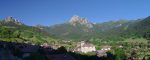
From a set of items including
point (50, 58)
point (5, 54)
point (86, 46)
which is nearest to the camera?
point (5, 54)

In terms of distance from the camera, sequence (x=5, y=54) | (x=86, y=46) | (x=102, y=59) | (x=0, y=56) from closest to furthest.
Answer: (x=5, y=54), (x=0, y=56), (x=102, y=59), (x=86, y=46)

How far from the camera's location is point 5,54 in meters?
65.9

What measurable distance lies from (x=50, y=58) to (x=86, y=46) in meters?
102

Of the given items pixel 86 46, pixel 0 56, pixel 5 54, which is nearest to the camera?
pixel 5 54

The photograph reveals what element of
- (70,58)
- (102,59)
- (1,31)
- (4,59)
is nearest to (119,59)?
(102,59)

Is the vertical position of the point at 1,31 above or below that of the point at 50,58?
above

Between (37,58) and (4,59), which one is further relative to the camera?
(37,58)

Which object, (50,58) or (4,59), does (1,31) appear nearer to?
(50,58)

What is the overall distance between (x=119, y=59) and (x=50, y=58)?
29.7 metres

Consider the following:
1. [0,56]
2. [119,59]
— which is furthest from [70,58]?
[0,56]

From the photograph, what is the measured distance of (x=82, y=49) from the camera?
192000 millimetres

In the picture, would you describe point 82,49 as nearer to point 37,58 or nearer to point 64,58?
point 64,58

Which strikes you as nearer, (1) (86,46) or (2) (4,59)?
(2) (4,59)

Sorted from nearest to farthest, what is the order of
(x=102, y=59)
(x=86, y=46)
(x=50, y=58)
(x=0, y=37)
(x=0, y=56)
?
(x=0, y=56)
(x=50, y=58)
(x=102, y=59)
(x=0, y=37)
(x=86, y=46)
